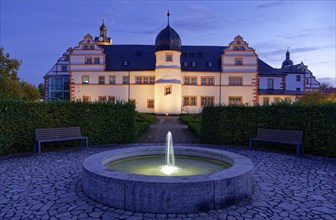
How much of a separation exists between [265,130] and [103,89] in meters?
29.5

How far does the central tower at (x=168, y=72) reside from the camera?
109 ft

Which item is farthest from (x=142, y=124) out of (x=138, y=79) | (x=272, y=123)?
(x=138, y=79)

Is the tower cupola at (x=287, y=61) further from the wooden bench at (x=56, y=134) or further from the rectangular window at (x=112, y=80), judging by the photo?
the wooden bench at (x=56, y=134)

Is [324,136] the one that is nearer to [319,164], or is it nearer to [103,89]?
[319,164]

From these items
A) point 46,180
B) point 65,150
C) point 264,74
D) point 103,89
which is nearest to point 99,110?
point 65,150

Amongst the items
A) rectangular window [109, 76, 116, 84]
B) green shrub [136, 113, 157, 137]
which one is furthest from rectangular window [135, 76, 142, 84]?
green shrub [136, 113, 157, 137]

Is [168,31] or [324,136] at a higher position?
[168,31]

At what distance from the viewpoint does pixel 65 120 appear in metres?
11.5

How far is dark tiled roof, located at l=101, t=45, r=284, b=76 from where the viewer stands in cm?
3691

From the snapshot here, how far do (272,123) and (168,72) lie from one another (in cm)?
2320

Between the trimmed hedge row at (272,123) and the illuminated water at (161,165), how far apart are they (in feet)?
16.0

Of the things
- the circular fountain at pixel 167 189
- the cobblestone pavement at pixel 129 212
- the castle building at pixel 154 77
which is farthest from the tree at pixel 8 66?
the circular fountain at pixel 167 189

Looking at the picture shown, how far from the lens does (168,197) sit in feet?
14.9

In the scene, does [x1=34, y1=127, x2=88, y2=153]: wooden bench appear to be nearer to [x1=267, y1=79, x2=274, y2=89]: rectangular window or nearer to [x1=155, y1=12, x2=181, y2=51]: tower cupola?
[x1=155, y1=12, x2=181, y2=51]: tower cupola
